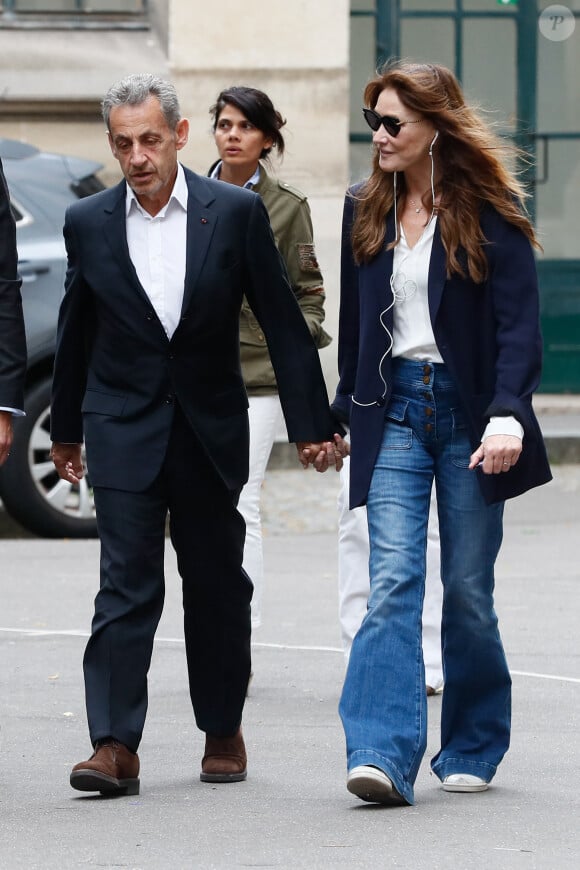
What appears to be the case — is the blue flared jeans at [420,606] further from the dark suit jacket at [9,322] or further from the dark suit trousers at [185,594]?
the dark suit jacket at [9,322]

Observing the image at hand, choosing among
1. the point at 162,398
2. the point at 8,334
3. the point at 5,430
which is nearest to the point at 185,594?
the point at 162,398

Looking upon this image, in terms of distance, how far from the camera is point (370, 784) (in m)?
5.07

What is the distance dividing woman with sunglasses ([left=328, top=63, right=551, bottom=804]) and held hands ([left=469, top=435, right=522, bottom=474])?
0.03 metres

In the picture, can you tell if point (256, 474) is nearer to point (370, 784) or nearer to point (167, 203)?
point (167, 203)

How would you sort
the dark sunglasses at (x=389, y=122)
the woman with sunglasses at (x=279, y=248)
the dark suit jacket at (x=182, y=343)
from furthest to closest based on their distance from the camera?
the woman with sunglasses at (x=279, y=248)
the dark suit jacket at (x=182, y=343)
the dark sunglasses at (x=389, y=122)

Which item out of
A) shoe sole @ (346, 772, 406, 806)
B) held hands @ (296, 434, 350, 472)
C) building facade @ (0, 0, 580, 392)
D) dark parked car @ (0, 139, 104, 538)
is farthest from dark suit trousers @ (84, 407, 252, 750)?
building facade @ (0, 0, 580, 392)

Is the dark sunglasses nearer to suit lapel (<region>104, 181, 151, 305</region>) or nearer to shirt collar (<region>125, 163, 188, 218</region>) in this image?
shirt collar (<region>125, 163, 188, 218</region>)

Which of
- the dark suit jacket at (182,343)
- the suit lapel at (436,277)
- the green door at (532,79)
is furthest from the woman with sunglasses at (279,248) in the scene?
the green door at (532,79)

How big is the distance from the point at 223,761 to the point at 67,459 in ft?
3.10

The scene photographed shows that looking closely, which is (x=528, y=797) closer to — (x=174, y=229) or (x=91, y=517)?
(x=174, y=229)

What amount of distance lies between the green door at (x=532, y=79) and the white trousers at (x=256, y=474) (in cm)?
987

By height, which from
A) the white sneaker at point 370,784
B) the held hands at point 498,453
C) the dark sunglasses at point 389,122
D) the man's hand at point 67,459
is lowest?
the white sneaker at point 370,784

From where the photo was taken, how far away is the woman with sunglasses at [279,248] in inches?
277

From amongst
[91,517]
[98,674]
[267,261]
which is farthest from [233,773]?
[91,517]
